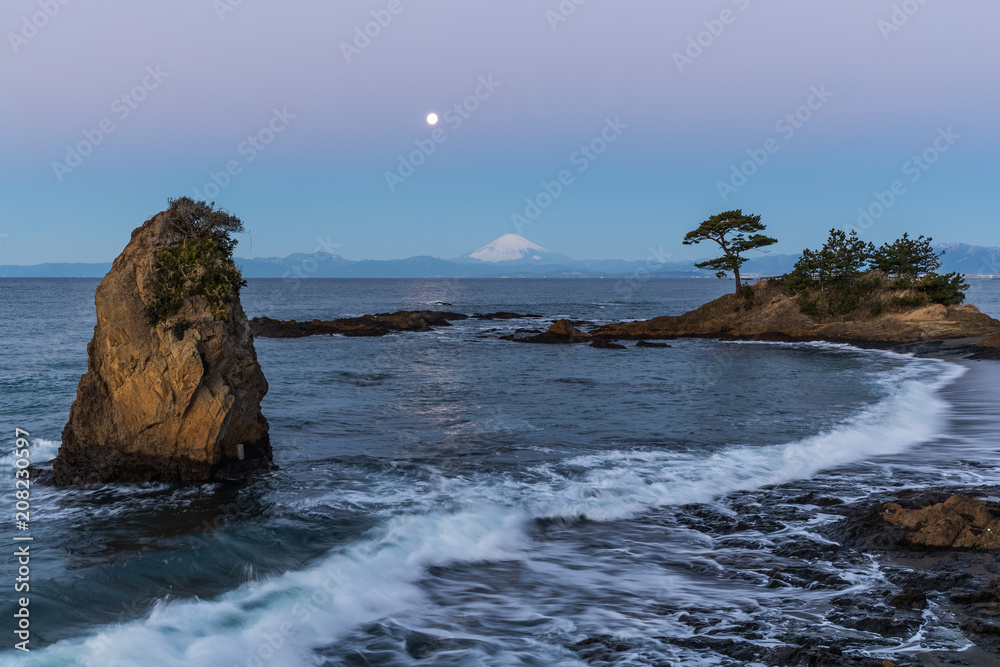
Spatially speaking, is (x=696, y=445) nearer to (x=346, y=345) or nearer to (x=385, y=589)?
(x=385, y=589)

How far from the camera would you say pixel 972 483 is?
1170 cm

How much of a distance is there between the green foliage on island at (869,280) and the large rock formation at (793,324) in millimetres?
827

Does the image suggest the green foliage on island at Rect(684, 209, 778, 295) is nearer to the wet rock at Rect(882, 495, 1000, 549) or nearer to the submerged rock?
the submerged rock

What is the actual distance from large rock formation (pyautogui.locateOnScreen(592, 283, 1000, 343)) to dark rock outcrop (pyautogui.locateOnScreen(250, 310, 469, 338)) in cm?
1626

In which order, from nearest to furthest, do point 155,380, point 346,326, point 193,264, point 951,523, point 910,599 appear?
point 910,599 → point 951,523 → point 155,380 → point 193,264 → point 346,326

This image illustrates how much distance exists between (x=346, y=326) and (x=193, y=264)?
129 feet

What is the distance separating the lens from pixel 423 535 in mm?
10102

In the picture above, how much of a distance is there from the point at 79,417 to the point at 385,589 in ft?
24.9

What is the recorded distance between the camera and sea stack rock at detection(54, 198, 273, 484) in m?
12.2

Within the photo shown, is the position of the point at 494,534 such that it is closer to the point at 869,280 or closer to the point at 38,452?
the point at 38,452

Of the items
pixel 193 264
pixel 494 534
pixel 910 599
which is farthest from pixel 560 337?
pixel 910 599

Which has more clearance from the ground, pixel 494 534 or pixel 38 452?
pixel 38 452

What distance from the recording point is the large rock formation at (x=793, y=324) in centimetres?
3906

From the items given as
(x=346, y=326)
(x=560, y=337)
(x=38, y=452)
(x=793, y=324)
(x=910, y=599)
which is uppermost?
(x=793, y=324)
